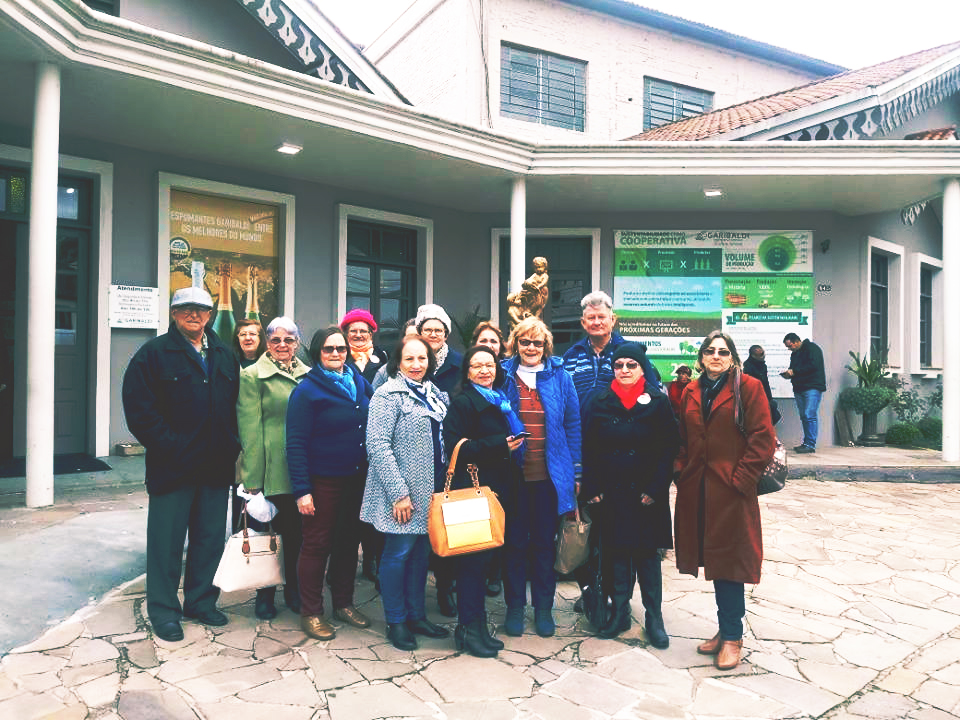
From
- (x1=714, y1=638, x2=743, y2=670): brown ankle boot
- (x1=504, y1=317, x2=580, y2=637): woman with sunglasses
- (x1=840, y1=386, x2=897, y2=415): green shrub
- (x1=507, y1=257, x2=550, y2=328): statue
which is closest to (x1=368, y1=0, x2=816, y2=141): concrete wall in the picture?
(x1=840, y1=386, x2=897, y2=415): green shrub

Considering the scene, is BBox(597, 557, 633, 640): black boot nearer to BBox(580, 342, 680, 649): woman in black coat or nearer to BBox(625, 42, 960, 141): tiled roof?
BBox(580, 342, 680, 649): woman in black coat

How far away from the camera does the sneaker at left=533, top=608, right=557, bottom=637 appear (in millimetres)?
3820

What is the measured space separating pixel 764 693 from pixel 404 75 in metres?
14.1

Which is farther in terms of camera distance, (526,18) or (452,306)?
(526,18)

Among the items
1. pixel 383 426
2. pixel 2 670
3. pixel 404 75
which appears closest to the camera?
pixel 2 670

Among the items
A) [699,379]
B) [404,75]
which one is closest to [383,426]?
[699,379]

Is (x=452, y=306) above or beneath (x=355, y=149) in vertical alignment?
beneath

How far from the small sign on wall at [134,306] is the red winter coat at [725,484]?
6049mm

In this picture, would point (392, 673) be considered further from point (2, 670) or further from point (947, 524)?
point (947, 524)

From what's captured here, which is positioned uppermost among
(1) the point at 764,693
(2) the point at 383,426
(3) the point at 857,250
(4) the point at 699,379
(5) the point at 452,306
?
(3) the point at 857,250

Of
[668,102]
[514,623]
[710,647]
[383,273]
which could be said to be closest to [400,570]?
[514,623]

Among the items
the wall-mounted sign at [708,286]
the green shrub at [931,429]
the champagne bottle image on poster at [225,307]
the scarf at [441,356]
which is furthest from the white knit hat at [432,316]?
the green shrub at [931,429]

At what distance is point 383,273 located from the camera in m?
9.91

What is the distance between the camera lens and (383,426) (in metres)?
3.57
